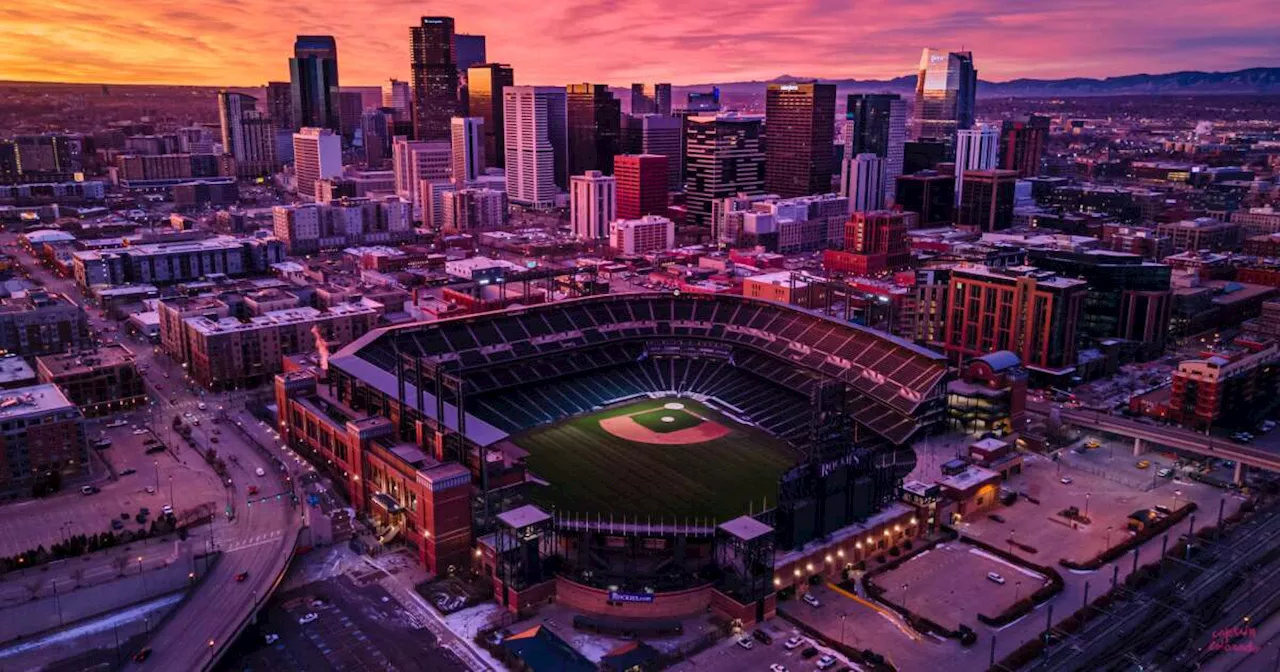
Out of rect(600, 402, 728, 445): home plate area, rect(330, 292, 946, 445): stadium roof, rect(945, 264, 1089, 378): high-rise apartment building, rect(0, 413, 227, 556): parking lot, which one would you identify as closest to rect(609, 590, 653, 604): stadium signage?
rect(330, 292, 946, 445): stadium roof

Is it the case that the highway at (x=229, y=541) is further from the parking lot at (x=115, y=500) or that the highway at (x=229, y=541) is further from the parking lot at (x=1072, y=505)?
the parking lot at (x=1072, y=505)

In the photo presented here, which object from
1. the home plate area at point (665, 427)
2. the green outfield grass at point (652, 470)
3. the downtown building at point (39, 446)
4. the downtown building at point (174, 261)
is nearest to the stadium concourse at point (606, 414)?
the home plate area at point (665, 427)

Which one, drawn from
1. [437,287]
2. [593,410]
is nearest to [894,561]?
[593,410]

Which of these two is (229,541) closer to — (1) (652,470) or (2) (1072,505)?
(1) (652,470)

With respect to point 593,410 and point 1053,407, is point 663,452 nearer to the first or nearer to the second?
point 593,410

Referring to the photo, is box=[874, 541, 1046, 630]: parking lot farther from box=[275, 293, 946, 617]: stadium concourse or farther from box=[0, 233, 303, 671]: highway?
box=[0, 233, 303, 671]: highway

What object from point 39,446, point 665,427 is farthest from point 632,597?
point 39,446
